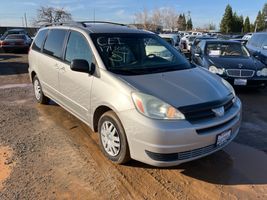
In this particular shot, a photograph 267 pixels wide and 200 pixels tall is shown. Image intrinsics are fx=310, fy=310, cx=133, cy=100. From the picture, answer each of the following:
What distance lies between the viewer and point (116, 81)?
3.91 metres

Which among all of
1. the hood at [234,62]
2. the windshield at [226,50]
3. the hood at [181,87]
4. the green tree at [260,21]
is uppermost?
the hood at [181,87]

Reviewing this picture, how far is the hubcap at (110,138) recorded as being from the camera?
394 centimetres

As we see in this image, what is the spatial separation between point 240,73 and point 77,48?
5.14 meters

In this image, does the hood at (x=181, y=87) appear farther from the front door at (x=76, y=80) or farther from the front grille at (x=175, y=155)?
the front door at (x=76, y=80)

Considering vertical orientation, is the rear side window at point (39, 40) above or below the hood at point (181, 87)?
above

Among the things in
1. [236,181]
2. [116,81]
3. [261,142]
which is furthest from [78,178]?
[261,142]

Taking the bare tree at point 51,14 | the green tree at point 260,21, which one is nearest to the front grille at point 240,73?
the bare tree at point 51,14

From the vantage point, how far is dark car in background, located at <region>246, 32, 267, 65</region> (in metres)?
10.8

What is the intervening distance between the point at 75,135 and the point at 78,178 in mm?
1413

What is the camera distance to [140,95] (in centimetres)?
361

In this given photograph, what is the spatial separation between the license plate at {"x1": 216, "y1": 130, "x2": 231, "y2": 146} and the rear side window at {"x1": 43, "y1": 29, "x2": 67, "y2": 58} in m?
3.11

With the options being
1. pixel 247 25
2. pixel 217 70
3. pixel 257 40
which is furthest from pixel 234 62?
pixel 247 25

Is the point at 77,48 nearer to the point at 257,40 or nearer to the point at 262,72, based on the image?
the point at 262,72

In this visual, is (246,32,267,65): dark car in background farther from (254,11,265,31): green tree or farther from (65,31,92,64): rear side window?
(254,11,265,31): green tree
